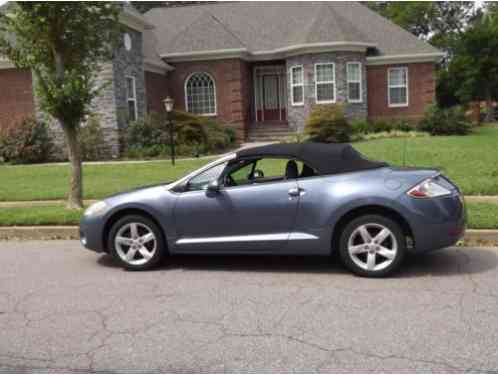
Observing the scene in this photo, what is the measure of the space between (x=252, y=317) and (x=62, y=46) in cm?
712

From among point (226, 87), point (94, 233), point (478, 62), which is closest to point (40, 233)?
point (94, 233)

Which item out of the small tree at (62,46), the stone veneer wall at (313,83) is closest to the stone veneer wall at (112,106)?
the stone veneer wall at (313,83)

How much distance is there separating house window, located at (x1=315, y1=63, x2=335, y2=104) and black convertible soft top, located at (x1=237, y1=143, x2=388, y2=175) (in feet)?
61.0

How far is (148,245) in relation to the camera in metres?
6.78

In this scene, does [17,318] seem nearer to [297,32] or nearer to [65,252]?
[65,252]

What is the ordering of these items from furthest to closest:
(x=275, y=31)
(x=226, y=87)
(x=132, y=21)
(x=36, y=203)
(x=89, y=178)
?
1. (x=275, y=31)
2. (x=226, y=87)
3. (x=132, y=21)
4. (x=89, y=178)
5. (x=36, y=203)

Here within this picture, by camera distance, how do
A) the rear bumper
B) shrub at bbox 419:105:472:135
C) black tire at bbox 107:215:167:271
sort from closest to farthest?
the rear bumper < black tire at bbox 107:215:167:271 < shrub at bbox 419:105:472:135

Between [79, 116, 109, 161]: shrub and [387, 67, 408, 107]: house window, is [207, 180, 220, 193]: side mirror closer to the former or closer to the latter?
[79, 116, 109, 161]: shrub

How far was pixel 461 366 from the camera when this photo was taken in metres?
3.82

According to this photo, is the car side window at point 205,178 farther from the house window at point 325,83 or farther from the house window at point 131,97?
the house window at point 325,83

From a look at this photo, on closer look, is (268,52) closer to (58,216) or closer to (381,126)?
(381,126)

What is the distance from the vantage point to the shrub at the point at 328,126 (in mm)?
21766

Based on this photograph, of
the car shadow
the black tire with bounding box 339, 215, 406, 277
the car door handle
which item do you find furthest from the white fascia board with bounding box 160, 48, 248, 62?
the black tire with bounding box 339, 215, 406, 277

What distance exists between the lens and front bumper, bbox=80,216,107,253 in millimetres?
6859
